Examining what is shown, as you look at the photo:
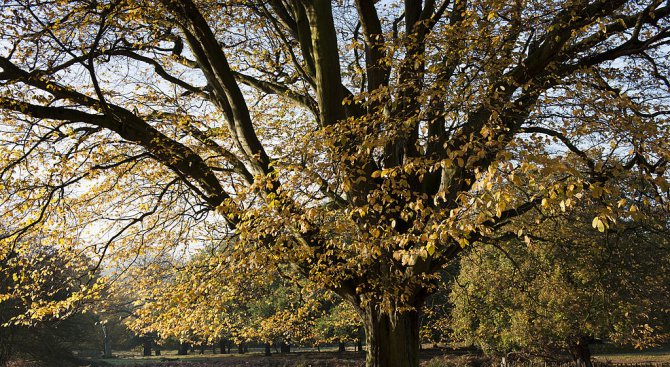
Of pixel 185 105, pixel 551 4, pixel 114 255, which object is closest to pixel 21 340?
pixel 114 255

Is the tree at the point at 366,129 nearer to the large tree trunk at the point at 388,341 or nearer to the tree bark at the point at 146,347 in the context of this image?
the large tree trunk at the point at 388,341

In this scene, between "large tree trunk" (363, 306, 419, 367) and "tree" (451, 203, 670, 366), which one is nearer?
"large tree trunk" (363, 306, 419, 367)

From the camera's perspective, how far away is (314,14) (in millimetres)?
6418

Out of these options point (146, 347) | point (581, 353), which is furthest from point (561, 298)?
point (146, 347)

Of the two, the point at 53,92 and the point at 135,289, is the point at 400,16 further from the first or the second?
the point at 135,289

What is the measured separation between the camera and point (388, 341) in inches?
266

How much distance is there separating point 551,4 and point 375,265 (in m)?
4.15

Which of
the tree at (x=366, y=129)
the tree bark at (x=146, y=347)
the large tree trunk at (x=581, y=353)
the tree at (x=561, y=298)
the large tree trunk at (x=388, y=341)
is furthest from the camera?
the tree bark at (x=146, y=347)

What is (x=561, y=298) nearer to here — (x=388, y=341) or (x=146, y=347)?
(x=388, y=341)

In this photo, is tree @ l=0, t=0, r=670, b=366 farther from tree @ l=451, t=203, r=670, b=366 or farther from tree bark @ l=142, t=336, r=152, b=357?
tree bark @ l=142, t=336, r=152, b=357

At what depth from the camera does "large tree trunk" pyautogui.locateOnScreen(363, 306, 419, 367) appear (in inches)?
264

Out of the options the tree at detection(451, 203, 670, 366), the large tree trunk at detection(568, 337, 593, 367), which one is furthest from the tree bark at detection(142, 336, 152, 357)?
the large tree trunk at detection(568, 337, 593, 367)

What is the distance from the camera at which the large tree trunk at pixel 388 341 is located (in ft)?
22.0

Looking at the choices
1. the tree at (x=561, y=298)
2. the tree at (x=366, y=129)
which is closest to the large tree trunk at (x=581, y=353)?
the tree at (x=561, y=298)
